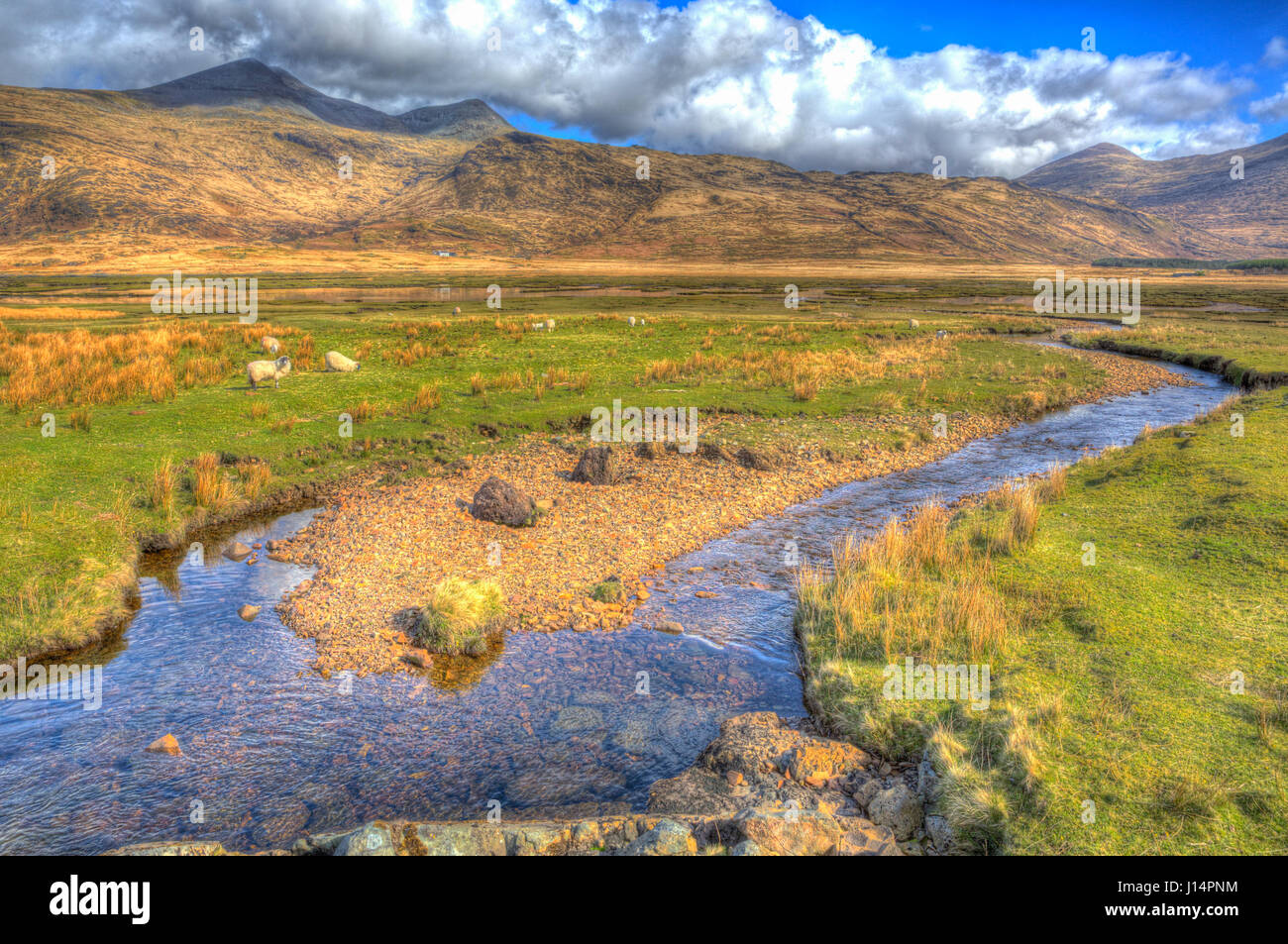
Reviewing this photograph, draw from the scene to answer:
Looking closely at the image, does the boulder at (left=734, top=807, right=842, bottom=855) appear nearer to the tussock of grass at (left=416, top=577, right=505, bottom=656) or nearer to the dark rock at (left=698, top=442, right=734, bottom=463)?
the tussock of grass at (left=416, top=577, right=505, bottom=656)

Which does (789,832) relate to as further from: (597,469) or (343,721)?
(597,469)

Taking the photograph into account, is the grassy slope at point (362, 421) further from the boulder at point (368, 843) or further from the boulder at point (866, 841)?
the boulder at point (866, 841)

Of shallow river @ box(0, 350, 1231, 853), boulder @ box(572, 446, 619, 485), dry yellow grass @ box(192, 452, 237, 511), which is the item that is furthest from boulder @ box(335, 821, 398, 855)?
dry yellow grass @ box(192, 452, 237, 511)

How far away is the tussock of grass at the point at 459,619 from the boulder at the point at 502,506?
3.83m

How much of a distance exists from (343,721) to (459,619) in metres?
2.48

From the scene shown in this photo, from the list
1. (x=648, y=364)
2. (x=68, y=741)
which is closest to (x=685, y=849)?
(x=68, y=741)

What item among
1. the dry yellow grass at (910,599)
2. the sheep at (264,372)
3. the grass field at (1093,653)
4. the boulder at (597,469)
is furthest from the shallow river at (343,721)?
the sheep at (264,372)

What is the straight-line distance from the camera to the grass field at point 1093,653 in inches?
255

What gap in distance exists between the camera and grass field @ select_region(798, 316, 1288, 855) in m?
6.48

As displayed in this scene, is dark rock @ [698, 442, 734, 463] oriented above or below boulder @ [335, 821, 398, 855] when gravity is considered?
above

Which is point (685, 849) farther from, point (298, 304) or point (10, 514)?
point (298, 304)

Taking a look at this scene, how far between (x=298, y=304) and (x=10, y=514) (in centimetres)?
5934

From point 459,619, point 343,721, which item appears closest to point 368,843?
point 343,721

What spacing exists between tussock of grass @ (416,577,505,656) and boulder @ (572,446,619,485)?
23.0 ft
